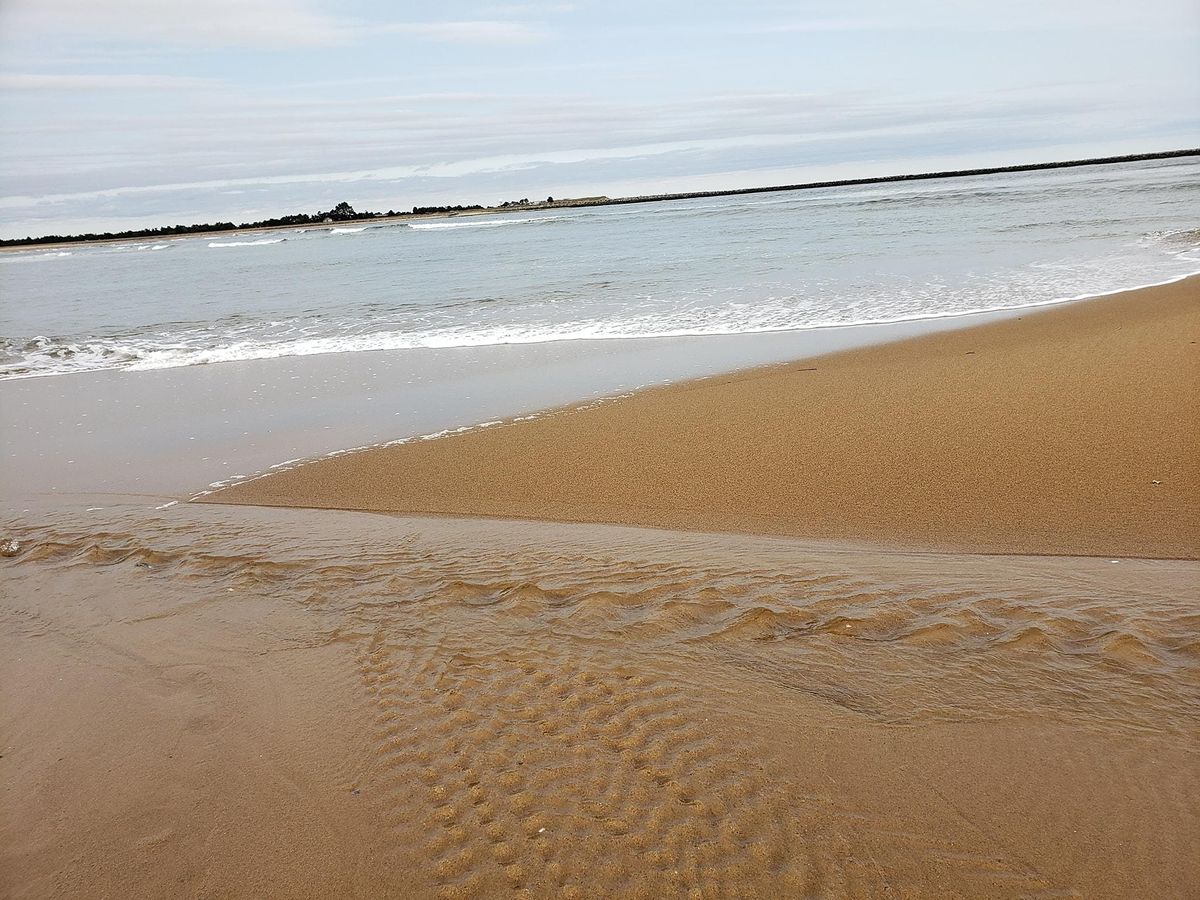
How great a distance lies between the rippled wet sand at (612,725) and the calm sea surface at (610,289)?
25.1ft

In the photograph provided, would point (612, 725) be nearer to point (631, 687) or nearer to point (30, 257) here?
point (631, 687)

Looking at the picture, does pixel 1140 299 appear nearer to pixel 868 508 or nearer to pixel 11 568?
pixel 868 508

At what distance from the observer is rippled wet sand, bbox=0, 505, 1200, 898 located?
2.29 m

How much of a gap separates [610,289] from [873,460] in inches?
462

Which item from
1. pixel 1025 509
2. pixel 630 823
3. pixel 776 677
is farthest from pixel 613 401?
pixel 630 823

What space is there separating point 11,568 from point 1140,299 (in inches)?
494

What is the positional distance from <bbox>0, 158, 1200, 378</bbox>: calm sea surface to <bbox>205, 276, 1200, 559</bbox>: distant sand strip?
3.94 m

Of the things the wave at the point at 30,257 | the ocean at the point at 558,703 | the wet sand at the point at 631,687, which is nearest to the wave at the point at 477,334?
the ocean at the point at 558,703

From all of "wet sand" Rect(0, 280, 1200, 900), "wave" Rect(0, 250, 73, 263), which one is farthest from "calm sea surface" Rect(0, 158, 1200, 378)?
"wave" Rect(0, 250, 73, 263)

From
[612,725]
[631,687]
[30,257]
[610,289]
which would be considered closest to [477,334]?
[610,289]

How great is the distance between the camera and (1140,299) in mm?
10602

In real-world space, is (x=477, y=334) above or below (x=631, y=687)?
below

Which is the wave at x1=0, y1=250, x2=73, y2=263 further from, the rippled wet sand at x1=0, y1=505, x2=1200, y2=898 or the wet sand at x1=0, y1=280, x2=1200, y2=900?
the rippled wet sand at x1=0, y1=505, x2=1200, y2=898

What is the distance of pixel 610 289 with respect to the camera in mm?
16609
